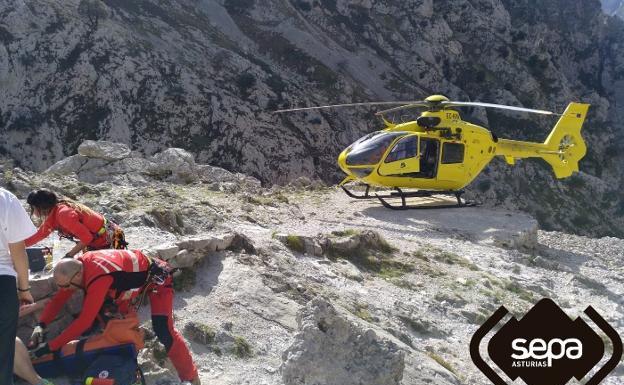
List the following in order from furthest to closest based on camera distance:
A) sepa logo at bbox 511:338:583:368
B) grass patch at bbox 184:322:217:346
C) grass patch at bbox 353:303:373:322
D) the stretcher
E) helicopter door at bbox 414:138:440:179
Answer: helicopter door at bbox 414:138:440:179 < grass patch at bbox 353:303:373:322 < sepa logo at bbox 511:338:583:368 < grass patch at bbox 184:322:217:346 < the stretcher

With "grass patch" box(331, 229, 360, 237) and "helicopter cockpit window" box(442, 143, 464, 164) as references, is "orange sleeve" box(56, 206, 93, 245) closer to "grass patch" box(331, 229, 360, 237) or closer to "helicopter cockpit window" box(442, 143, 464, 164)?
"grass patch" box(331, 229, 360, 237)

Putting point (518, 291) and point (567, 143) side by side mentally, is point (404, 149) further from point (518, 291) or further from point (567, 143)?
point (567, 143)

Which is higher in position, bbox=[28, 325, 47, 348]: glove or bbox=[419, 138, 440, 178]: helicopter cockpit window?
bbox=[28, 325, 47, 348]: glove

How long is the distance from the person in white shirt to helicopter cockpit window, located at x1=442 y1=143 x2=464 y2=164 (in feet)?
46.3

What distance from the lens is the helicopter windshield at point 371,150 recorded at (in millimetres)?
15922

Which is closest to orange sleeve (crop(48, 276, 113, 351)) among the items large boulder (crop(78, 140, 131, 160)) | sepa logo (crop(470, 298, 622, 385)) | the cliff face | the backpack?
the backpack

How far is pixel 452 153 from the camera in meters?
17.0

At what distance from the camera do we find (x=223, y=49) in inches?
1647

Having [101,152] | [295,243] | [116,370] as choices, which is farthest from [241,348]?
[101,152]

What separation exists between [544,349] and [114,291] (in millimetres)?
4901

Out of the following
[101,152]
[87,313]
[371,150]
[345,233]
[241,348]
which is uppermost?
[87,313]

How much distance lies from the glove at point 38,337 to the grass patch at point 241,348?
199cm

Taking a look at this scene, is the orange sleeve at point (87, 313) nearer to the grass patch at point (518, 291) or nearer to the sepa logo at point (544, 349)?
the sepa logo at point (544, 349)

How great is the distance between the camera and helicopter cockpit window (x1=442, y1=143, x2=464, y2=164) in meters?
16.8
